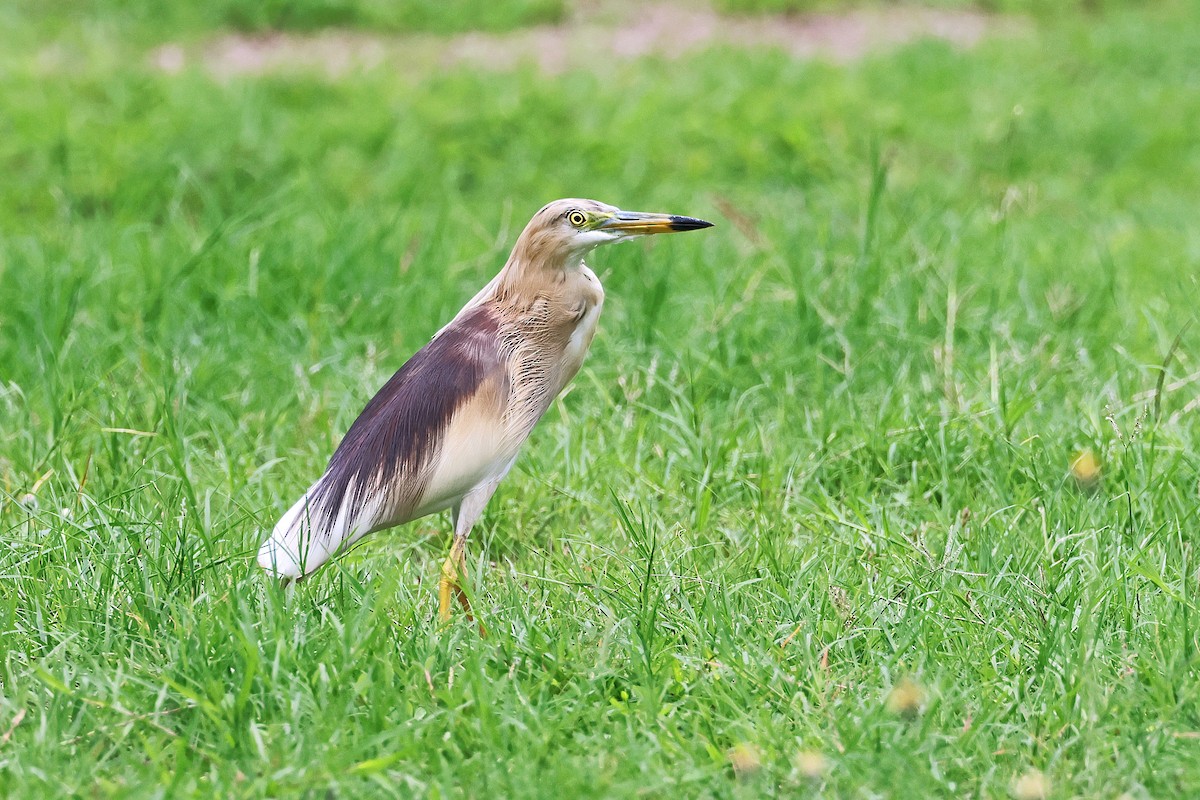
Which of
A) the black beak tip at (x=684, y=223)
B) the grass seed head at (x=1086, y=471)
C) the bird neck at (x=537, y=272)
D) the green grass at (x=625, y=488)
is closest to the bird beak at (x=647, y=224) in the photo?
the black beak tip at (x=684, y=223)

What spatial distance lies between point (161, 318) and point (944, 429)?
2.60m

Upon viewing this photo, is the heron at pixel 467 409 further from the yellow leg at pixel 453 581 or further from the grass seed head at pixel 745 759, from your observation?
the grass seed head at pixel 745 759

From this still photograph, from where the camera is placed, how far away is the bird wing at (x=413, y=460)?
2838 mm

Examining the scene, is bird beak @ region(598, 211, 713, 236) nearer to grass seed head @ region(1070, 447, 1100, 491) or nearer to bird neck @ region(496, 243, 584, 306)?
bird neck @ region(496, 243, 584, 306)

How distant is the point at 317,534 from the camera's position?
2838mm

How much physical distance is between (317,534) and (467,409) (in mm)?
404

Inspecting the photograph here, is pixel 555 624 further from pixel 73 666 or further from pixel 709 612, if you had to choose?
pixel 73 666

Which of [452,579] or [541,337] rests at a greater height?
[541,337]

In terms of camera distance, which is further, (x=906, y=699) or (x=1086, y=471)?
(x=1086, y=471)

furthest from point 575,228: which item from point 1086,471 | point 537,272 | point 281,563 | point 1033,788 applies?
point 1086,471

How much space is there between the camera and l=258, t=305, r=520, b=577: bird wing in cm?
284

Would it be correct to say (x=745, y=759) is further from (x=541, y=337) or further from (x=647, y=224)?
(x=647, y=224)

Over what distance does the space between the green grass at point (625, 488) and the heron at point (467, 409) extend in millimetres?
128

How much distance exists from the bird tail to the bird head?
657mm
